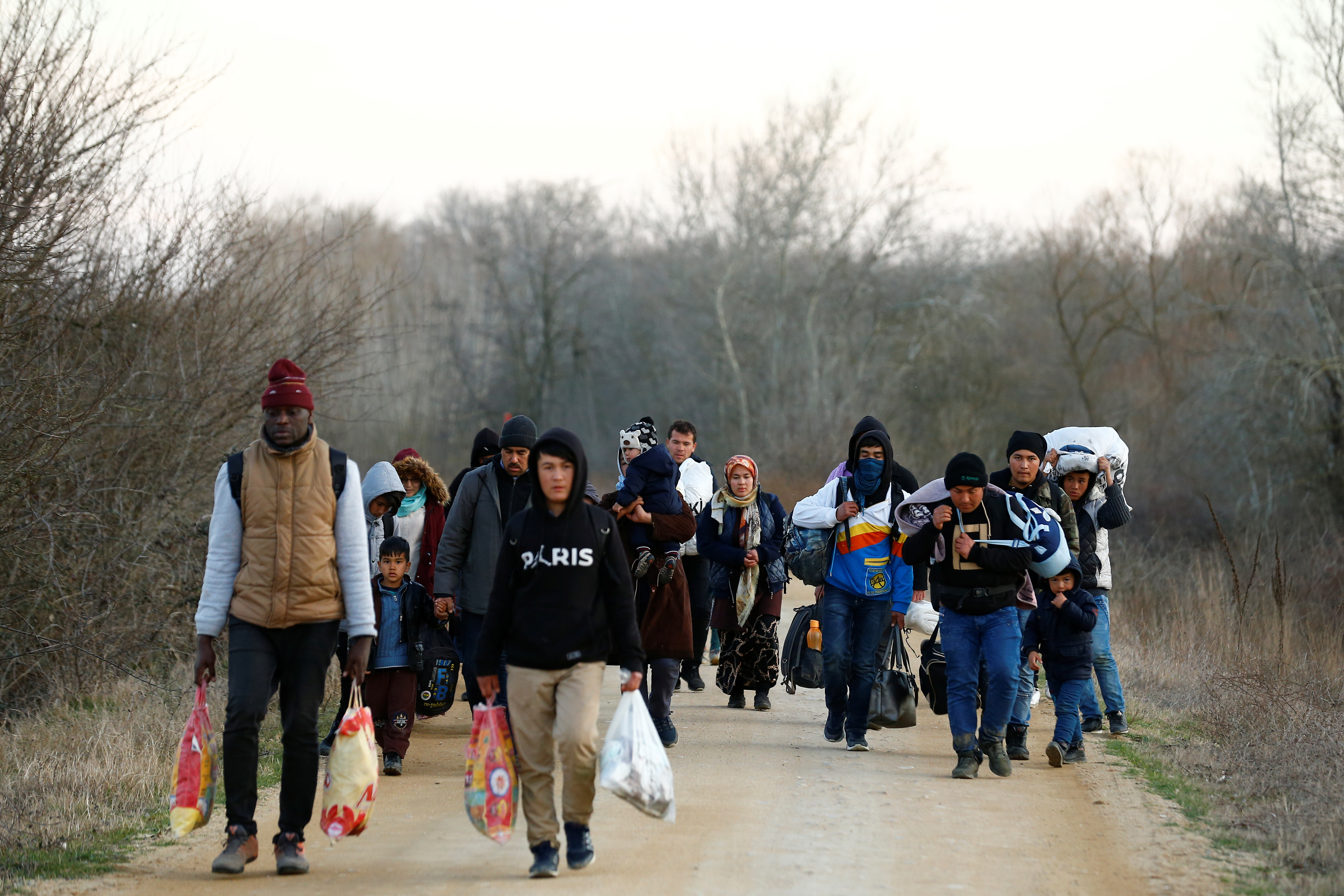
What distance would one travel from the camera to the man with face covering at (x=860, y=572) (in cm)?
902

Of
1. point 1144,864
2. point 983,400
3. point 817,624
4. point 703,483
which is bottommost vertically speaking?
point 1144,864

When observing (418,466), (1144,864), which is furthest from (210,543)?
(1144,864)

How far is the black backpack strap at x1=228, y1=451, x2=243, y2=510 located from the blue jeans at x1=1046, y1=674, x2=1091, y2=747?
5316mm

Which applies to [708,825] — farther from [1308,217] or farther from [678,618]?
[1308,217]

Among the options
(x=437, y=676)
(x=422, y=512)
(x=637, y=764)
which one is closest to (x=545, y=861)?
(x=637, y=764)

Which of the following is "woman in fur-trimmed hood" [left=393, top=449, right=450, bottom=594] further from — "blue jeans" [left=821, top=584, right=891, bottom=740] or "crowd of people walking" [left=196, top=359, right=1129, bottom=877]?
"blue jeans" [left=821, top=584, right=891, bottom=740]

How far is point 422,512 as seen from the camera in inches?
366

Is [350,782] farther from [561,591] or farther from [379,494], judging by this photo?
[379,494]

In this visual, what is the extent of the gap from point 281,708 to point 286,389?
1.37 meters

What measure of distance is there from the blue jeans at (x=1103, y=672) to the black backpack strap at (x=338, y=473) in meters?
5.50

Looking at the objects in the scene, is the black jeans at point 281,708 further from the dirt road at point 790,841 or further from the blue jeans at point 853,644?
the blue jeans at point 853,644

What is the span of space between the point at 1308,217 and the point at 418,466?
2395 cm

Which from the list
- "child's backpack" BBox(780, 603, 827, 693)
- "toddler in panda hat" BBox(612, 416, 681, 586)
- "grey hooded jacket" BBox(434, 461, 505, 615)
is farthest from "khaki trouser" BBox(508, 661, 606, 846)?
"child's backpack" BBox(780, 603, 827, 693)

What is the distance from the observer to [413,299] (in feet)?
178
